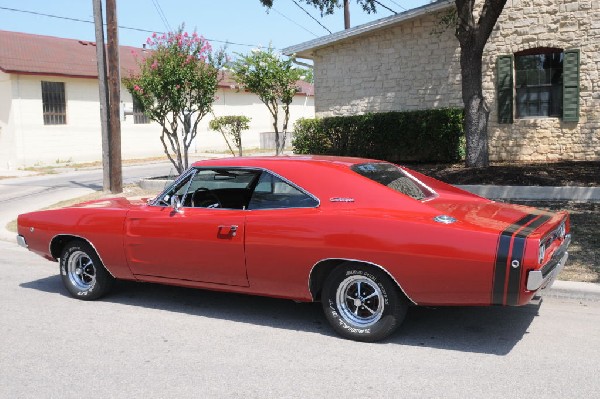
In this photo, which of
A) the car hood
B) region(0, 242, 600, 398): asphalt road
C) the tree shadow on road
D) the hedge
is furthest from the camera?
the hedge

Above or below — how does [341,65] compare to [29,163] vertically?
above

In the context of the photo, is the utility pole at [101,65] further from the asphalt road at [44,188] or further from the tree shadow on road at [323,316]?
the tree shadow on road at [323,316]

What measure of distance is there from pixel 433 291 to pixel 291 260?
115 centimetres

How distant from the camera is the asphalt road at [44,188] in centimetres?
1372

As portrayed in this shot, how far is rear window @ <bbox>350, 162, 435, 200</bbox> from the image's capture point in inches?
213

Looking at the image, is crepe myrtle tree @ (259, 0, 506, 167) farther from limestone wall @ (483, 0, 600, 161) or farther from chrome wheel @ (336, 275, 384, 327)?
chrome wheel @ (336, 275, 384, 327)

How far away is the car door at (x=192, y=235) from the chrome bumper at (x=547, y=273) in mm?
2269

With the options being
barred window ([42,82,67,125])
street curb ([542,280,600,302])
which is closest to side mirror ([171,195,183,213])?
street curb ([542,280,600,302])

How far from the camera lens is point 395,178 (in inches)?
222

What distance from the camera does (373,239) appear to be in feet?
15.9

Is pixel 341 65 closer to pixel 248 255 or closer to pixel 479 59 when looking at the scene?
→ pixel 479 59

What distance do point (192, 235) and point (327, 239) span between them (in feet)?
4.29

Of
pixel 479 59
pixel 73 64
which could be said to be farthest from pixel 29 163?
pixel 479 59

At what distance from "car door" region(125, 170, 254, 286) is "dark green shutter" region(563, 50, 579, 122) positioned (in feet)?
36.5
